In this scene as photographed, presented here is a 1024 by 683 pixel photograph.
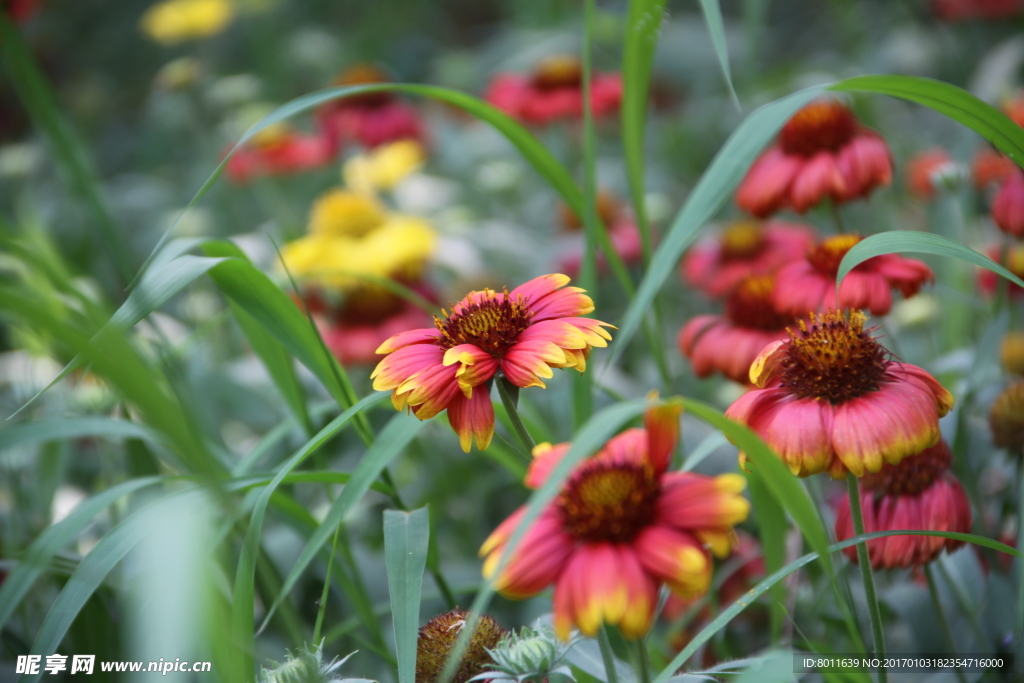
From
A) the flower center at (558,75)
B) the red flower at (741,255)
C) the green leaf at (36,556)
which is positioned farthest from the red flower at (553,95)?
the green leaf at (36,556)

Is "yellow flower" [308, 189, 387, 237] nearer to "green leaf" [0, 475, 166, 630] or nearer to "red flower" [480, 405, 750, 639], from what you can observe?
"green leaf" [0, 475, 166, 630]

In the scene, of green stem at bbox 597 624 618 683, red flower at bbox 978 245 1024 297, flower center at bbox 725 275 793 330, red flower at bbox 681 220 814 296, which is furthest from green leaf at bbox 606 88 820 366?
red flower at bbox 978 245 1024 297

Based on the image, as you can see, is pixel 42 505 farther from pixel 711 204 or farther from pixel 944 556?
pixel 944 556

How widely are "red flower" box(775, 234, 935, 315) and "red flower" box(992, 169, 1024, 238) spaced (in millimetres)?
142

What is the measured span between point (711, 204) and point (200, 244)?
1.36 feet

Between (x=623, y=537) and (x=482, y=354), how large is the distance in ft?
0.56

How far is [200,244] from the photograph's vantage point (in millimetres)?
634

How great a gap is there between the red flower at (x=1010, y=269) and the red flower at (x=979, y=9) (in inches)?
37.7

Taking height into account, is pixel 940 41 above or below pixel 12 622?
above

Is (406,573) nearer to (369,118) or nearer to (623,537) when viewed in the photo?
(623,537)

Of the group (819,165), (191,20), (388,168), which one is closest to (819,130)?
(819,165)

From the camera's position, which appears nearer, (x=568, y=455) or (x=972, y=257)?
(x=568, y=455)

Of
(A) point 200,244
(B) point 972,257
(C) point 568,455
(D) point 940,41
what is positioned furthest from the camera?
(D) point 940,41

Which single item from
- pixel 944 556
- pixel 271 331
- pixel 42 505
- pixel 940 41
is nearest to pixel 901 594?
pixel 944 556
